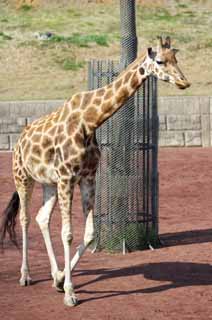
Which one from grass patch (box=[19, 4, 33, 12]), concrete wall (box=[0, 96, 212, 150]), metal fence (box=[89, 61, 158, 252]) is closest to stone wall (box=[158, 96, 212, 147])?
concrete wall (box=[0, 96, 212, 150])

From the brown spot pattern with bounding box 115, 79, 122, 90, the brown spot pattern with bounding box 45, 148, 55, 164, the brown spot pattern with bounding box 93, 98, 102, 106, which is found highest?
the brown spot pattern with bounding box 115, 79, 122, 90

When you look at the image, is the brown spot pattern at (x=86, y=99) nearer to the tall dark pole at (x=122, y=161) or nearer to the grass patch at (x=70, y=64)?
the tall dark pole at (x=122, y=161)

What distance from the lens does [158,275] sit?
455 inches

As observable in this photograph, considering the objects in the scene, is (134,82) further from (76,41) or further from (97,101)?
(76,41)

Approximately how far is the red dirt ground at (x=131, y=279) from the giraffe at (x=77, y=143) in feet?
0.98

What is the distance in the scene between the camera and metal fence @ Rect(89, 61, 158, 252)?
1320 centimetres

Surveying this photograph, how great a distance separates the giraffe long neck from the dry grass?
16937 mm

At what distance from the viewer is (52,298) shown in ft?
35.0

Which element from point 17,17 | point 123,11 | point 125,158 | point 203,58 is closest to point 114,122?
point 125,158

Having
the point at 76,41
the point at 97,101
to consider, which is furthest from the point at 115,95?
the point at 76,41

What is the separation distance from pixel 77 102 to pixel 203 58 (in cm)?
2200

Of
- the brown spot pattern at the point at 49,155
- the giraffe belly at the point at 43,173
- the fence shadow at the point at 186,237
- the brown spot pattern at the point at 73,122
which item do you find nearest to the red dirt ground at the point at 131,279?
the fence shadow at the point at 186,237

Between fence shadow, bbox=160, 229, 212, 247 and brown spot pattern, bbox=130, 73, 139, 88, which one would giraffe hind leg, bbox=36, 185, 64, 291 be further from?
fence shadow, bbox=160, 229, 212, 247

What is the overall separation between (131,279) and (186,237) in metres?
2.74
